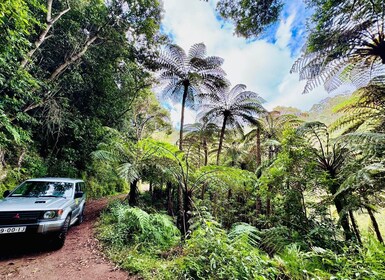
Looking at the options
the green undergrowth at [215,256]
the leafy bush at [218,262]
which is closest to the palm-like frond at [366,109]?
the green undergrowth at [215,256]

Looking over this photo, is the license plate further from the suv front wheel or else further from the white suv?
the suv front wheel

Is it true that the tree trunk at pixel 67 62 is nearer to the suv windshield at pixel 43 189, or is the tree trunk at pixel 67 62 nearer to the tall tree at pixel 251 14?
the suv windshield at pixel 43 189

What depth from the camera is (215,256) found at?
2.44 m

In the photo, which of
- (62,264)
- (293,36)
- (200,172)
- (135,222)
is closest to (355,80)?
(293,36)

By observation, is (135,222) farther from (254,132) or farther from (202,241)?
(254,132)

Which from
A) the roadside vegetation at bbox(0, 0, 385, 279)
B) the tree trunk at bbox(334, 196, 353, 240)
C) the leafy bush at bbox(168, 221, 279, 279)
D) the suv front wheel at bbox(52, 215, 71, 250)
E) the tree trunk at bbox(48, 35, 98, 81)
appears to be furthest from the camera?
the tree trunk at bbox(48, 35, 98, 81)

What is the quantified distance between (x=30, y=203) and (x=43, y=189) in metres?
0.88

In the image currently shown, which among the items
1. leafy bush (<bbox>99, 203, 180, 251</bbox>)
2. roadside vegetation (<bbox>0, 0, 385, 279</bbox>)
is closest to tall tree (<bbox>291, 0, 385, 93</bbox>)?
roadside vegetation (<bbox>0, 0, 385, 279</bbox>)

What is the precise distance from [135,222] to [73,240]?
1.62 metres

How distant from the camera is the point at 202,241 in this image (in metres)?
2.74

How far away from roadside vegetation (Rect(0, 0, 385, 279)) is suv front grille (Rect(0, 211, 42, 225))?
1.62m

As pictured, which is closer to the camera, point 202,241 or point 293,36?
point 202,241

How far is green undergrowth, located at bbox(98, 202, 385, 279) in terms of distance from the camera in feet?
6.84

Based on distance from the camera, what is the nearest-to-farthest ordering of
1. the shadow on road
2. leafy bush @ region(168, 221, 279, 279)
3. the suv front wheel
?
leafy bush @ region(168, 221, 279, 279), the shadow on road, the suv front wheel
